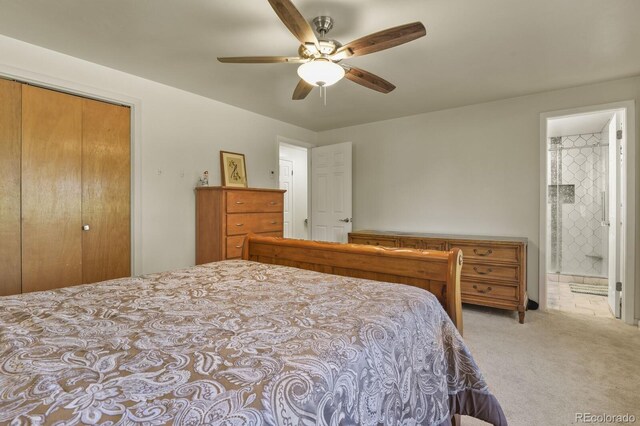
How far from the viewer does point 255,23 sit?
7.00 feet

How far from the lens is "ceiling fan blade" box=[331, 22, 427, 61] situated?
161 cm

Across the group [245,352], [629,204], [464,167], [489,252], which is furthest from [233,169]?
[629,204]

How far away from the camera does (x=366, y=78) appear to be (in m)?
2.25

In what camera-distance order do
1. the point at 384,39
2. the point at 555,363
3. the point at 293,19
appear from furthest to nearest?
the point at 555,363 < the point at 384,39 < the point at 293,19

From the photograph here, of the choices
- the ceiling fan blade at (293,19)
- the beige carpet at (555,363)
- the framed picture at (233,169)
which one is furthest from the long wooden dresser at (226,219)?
the beige carpet at (555,363)

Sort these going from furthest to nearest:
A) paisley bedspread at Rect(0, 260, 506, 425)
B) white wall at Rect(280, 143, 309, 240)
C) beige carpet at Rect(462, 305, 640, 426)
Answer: white wall at Rect(280, 143, 309, 240) → beige carpet at Rect(462, 305, 640, 426) → paisley bedspread at Rect(0, 260, 506, 425)

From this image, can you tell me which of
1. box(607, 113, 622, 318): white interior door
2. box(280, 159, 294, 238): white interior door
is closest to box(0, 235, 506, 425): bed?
box(607, 113, 622, 318): white interior door

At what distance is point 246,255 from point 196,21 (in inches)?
69.0

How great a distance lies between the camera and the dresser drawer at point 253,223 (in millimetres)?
3361

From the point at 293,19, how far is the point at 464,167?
3.09 metres

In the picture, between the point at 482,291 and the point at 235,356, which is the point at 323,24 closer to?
the point at 235,356

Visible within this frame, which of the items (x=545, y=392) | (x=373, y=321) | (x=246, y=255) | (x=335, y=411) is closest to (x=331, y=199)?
(x=246, y=255)

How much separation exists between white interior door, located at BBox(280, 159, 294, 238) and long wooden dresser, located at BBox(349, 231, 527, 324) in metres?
2.77

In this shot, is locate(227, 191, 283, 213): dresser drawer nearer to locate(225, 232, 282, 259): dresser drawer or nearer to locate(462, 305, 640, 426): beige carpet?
locate(225, 232, 282, 259): dresser drawer
